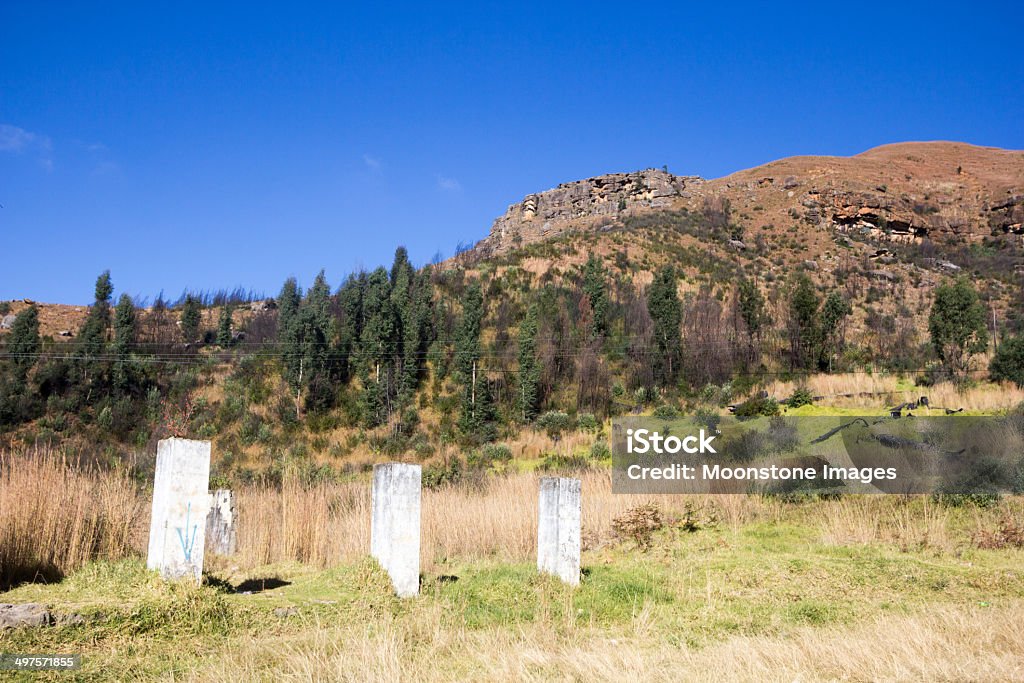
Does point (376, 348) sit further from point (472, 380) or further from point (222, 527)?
point (222, 527)

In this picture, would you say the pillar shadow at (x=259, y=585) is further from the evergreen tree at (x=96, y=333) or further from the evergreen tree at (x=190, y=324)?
the evergreen tree at (x=190, y=324)

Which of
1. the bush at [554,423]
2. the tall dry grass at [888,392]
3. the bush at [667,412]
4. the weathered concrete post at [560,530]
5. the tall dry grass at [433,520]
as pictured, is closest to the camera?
the weathered concrete post at [560,530]

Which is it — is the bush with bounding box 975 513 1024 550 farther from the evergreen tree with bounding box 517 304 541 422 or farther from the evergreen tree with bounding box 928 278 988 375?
the evergreen tree with bounding box 517 304 541 422

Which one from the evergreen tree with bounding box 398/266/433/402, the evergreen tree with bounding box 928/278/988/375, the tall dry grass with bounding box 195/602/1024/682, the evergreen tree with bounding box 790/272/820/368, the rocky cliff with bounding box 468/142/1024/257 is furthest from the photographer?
the rocky cliff with bounding box 468/142/1024/257

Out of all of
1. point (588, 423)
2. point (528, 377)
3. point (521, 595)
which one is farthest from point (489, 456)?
point (521, 595)

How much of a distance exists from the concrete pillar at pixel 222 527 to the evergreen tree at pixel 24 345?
33.0 m

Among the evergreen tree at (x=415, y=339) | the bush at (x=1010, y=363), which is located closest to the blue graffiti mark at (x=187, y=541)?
the bush at (x=1010, y=363)

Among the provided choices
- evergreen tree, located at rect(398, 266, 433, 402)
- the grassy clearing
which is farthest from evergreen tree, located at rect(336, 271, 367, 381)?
the grassy clearing

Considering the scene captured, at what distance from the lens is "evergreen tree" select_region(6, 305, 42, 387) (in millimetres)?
37753

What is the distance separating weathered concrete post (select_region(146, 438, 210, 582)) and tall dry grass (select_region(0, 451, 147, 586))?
75.0 inches

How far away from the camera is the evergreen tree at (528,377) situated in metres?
32.4

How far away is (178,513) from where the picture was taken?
6.14 metres

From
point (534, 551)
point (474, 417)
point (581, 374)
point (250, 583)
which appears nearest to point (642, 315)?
point (581, 374)

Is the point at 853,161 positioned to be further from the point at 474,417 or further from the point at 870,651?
the point at 870,651
